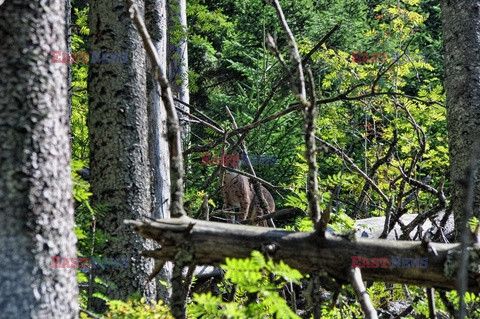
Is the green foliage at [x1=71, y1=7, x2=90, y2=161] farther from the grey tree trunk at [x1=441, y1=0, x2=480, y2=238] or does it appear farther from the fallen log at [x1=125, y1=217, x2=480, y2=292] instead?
the fallen log at [x1=125, y1=217, x2=480, y2=292]

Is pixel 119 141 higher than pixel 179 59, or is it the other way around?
pixel 179 59

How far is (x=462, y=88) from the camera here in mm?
4492

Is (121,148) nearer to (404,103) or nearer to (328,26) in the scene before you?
(404,103)

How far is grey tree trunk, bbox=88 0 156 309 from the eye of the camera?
14.8ft

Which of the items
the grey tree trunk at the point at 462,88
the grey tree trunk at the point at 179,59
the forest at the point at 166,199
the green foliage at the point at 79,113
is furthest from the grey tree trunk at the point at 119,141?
the green foliage at the point at 79,113

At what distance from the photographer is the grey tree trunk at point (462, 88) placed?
4410 mm

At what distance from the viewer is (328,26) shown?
12344mm

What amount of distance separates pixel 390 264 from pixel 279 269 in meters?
0.58

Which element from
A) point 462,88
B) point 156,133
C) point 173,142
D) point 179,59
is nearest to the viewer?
point 173,142

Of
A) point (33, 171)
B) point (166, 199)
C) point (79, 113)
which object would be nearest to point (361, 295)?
point (33, 171)

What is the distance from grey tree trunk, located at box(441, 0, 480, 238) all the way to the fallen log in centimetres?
188

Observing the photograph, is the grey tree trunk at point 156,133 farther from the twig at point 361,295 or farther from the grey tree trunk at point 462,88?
the twig at point 361,295

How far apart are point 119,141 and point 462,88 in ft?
8.38

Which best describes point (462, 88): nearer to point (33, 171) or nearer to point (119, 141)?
point (119, 141)
